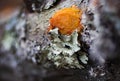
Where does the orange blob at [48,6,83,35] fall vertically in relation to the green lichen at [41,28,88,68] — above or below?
above

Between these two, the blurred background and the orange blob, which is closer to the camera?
the blurred background

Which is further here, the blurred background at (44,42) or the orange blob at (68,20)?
the orange blob at (68,20)

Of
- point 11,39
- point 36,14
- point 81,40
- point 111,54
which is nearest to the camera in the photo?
point 111,54

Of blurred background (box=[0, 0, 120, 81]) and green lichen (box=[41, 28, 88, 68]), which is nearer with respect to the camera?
blurred background (box=[0, 0, 120, 81])

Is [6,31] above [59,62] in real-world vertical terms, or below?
above

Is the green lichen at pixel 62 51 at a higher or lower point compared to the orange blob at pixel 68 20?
lower

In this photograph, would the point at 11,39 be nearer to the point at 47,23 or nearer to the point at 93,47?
the point at 47,23

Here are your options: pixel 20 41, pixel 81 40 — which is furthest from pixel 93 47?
pixel 20 41

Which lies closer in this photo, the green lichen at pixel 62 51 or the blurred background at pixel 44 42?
the blurred background at pixel 44 42
